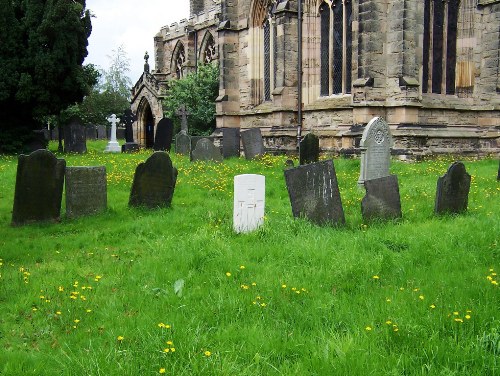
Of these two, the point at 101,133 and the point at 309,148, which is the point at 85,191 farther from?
the point at 101,133

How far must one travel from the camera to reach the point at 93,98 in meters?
44.3

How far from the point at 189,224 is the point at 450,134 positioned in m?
11.5

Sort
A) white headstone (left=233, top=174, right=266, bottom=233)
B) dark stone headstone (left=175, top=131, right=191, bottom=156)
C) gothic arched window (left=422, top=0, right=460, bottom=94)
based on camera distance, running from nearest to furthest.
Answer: white headstone (left=233, top=174, right=266, bottom=233) < gothic arched window (left=422, top=0, right=460, bottom=94) < dark stone headstone (left=175, top=131, right=191, bottom=156)

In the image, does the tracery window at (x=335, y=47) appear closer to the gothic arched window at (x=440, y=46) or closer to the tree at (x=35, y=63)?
the gothic arched window at (x=440, y=46)

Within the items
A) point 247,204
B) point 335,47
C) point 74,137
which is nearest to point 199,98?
point 74,137

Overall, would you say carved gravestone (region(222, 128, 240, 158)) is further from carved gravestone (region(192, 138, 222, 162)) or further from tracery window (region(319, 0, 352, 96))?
tracery window (region(319, 0, 352, 96))

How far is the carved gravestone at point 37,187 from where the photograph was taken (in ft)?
26.1

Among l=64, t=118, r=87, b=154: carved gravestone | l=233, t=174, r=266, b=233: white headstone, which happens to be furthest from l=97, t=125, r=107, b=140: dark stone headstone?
l=233, t=174, r=266, b=233: white headstone

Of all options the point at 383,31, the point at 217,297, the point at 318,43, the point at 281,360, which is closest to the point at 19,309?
the point at 217,297

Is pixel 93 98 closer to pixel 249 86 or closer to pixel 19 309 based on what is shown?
pixel 249 86

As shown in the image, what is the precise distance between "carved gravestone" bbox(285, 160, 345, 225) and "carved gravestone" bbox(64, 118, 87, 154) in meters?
14.5

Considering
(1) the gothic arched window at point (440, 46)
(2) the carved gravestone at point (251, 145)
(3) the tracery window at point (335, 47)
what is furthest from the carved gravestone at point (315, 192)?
(3) the tracery window at point (335, 47)

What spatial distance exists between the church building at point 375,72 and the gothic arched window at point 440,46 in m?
0.03

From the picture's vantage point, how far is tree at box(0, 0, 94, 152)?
62.2 feet
